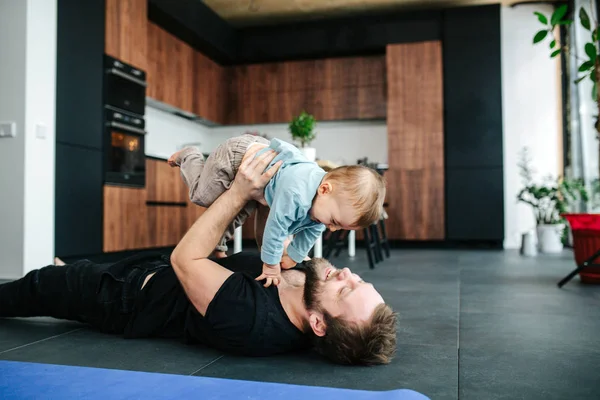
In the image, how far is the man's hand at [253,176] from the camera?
5.38ft

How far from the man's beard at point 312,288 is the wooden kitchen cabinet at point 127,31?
147 inches

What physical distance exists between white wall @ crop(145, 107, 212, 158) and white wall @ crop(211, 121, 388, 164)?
3.77 ft

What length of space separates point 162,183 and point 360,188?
4351 millimetres

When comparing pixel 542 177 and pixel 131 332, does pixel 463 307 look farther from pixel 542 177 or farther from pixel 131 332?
pixel 542 177

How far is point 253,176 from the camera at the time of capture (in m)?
1.64

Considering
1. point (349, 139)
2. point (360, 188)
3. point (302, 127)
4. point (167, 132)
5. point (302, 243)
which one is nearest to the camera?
point (360, 188)

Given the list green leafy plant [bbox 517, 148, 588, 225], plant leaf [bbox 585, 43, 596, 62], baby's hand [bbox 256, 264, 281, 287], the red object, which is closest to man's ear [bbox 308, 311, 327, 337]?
baby's hand [bbox 256, 264, 281, 287]

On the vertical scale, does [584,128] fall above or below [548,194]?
above

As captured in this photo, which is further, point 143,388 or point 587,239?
point 587,239

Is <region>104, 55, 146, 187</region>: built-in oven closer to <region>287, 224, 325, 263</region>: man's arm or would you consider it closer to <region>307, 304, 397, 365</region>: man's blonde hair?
<region>287, 224, 325, 263</region>: man's arm

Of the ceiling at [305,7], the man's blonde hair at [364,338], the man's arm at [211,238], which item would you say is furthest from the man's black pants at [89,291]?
the ceiling at [305,7]

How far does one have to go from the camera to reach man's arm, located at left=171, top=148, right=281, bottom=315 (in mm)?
1569

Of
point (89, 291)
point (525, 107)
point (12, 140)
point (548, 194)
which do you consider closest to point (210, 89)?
point (12, 140)

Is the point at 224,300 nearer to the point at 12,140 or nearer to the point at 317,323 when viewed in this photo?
the point at 317,323
